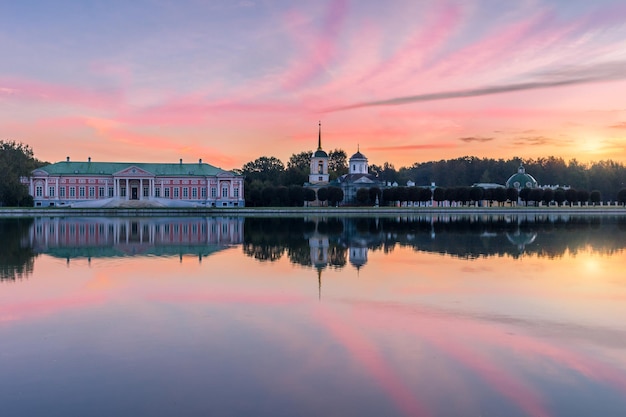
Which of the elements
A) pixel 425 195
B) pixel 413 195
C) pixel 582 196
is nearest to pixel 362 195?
pixel 413 195

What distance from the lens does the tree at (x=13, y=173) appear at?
206 feet

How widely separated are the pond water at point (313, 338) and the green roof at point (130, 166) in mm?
62780

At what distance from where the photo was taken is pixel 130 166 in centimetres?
7962

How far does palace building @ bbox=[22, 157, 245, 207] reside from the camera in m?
76.6

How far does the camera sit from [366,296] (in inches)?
520

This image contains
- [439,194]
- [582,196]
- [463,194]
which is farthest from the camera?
[582,196]

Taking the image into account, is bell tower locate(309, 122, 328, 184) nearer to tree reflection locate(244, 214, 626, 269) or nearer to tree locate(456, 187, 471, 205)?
tree locate(456, 187, 471, 205)

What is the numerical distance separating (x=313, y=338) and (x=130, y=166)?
244 feet

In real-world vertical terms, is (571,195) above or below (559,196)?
above

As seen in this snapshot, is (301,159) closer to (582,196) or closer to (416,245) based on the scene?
(582,196)

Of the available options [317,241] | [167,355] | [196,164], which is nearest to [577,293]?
[167,355]

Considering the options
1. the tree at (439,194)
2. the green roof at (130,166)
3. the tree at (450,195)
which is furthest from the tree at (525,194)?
the green roof at (130,166)

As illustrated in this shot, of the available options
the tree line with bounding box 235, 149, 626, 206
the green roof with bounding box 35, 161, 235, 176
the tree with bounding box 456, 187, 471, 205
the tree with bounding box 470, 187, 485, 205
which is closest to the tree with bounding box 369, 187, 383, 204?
the tree line with bounding box 235, 149, 626, 206

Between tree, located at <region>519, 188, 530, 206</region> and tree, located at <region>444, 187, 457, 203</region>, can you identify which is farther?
tree, located at <region>519, 188, 530, 206</region>
